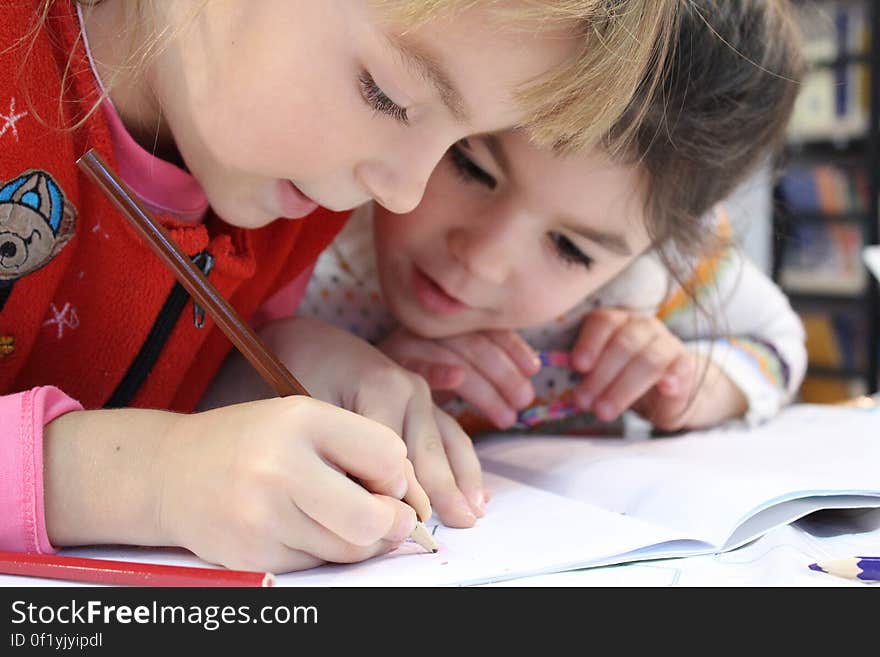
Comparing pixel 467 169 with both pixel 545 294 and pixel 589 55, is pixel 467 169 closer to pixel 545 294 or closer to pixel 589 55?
pixel 545 294

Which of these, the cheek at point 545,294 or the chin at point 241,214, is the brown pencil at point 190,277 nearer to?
the chin at point 241,214

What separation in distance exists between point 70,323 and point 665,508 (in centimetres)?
37

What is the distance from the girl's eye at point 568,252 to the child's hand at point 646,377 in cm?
14

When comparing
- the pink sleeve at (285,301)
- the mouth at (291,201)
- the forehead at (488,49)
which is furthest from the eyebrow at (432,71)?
the pink sleeve at (285,301)

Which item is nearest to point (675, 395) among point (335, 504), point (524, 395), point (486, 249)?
point (524, 395)

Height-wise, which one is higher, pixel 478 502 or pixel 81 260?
pixel 81 260

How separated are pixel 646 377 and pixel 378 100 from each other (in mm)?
406

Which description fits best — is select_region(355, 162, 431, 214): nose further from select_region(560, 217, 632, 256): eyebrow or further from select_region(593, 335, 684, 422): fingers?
select_region(593, 335, 684, 422): fingers

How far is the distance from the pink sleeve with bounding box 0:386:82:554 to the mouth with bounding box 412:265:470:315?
333 mm

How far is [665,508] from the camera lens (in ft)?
1.82

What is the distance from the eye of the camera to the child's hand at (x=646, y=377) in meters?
0.83

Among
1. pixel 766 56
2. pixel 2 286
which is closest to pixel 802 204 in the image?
pixel 766 56

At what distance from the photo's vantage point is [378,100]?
1.65ft
